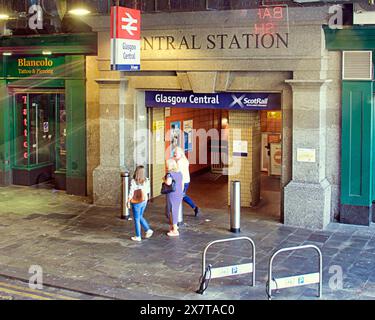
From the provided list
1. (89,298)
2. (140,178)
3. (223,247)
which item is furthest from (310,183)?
(89,298)

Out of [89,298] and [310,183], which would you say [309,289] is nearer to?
[89,298]

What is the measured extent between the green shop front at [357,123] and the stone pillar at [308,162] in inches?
17.0

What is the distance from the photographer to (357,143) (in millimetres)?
13812

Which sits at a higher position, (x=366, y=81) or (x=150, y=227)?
(x=366, y=81)

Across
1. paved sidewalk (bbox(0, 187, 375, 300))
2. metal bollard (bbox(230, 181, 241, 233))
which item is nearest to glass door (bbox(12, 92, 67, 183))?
paved sidewalk (bbox(0, 187, 375, 300))

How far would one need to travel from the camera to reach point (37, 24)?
57.0 feet

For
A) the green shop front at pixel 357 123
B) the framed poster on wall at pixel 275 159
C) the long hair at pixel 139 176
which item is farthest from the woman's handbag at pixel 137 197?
the framed poster on wall at pixel 275 159

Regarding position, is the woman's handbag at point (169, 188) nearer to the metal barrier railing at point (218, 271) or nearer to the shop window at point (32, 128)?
the metal barrier railing at point (218, 271)

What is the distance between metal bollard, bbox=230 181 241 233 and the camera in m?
13.2

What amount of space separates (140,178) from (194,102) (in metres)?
3.76

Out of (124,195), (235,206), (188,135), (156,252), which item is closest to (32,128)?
(188,135)

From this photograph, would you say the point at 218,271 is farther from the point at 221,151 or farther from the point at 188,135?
the point at 221,151

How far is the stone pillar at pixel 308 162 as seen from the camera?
13688 mm

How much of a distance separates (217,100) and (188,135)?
12.4 feet
